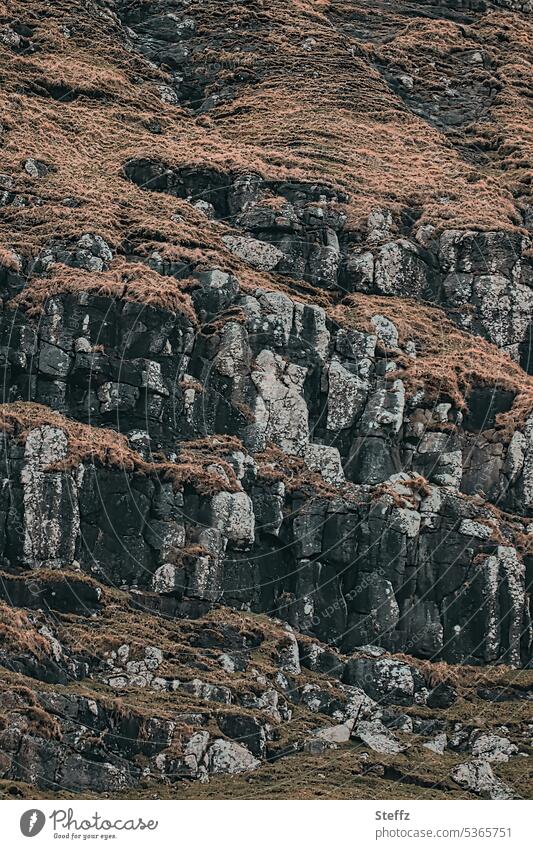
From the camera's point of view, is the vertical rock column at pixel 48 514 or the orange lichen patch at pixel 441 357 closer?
the vertical rock column at pixel 48 514

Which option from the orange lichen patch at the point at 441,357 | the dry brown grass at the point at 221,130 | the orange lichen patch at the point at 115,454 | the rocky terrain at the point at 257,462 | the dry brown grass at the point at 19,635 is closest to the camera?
the dry brown grass at the point at 19,635

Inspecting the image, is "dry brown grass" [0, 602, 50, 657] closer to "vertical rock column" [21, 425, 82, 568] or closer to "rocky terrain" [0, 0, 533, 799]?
"rocky terrain" [0, 0, 533, 799]

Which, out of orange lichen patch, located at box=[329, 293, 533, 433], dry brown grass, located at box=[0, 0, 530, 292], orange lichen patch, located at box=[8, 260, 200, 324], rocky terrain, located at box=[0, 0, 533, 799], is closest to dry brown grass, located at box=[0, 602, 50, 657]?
rocky terrain, located at box=[0, 0, 533, 799]

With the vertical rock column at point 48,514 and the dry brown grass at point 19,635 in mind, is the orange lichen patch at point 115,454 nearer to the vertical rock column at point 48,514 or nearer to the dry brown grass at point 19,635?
the vertical rock column at point 48,514

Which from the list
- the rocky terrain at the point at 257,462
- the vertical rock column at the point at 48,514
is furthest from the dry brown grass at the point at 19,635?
the vertical rock column at the point at 48,514

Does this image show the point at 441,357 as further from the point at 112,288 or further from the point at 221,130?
the point at 221,130

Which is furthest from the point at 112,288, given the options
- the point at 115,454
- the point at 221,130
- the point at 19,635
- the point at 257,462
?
the point at 221,130

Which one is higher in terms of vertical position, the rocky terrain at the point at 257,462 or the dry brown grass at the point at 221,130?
the dry brown grass at the point at 221,130
